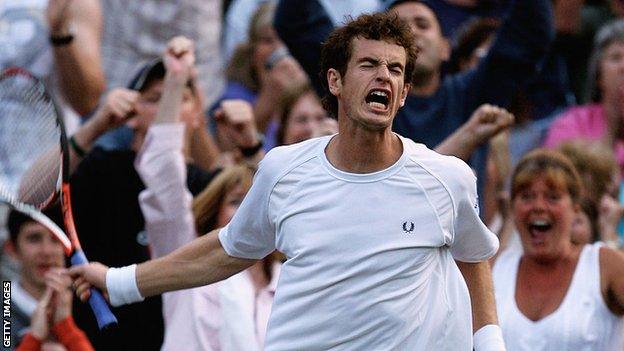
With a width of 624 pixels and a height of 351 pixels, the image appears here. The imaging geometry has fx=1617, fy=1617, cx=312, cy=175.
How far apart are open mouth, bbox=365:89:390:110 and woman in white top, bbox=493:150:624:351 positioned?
1954 millimetres

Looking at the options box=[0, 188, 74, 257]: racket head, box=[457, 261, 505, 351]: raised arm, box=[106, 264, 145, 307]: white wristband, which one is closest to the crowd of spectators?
box=[0, 188, 74, 257]: racket head

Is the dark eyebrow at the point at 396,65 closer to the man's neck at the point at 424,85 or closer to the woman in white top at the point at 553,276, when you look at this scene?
the woman in white top at the point at 553,276

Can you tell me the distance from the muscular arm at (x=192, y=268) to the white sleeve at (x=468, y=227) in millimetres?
761

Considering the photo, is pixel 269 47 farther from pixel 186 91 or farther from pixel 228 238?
pixel 228 238

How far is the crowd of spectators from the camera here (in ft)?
22.5

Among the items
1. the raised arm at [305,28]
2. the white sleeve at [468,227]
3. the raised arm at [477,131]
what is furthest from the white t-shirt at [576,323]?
the raised arm at [305,28]

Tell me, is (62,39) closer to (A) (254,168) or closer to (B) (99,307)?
(A) (254,168)

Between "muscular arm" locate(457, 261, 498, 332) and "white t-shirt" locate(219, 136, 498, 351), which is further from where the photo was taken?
"muscular arm" locate(457, 261, 498, 332)

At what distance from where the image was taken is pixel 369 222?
5223 mm

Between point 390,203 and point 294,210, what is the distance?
0.32 metres

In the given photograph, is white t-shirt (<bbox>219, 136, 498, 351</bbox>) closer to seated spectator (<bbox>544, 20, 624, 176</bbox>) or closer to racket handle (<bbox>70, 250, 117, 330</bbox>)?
racket handle (<bbox>70, 250, 117, 330</bbox>)

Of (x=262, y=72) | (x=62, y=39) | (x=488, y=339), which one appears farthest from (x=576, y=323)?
(x=262, y=72)

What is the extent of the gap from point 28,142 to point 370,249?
6.76 feet

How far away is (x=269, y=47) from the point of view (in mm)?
9359
